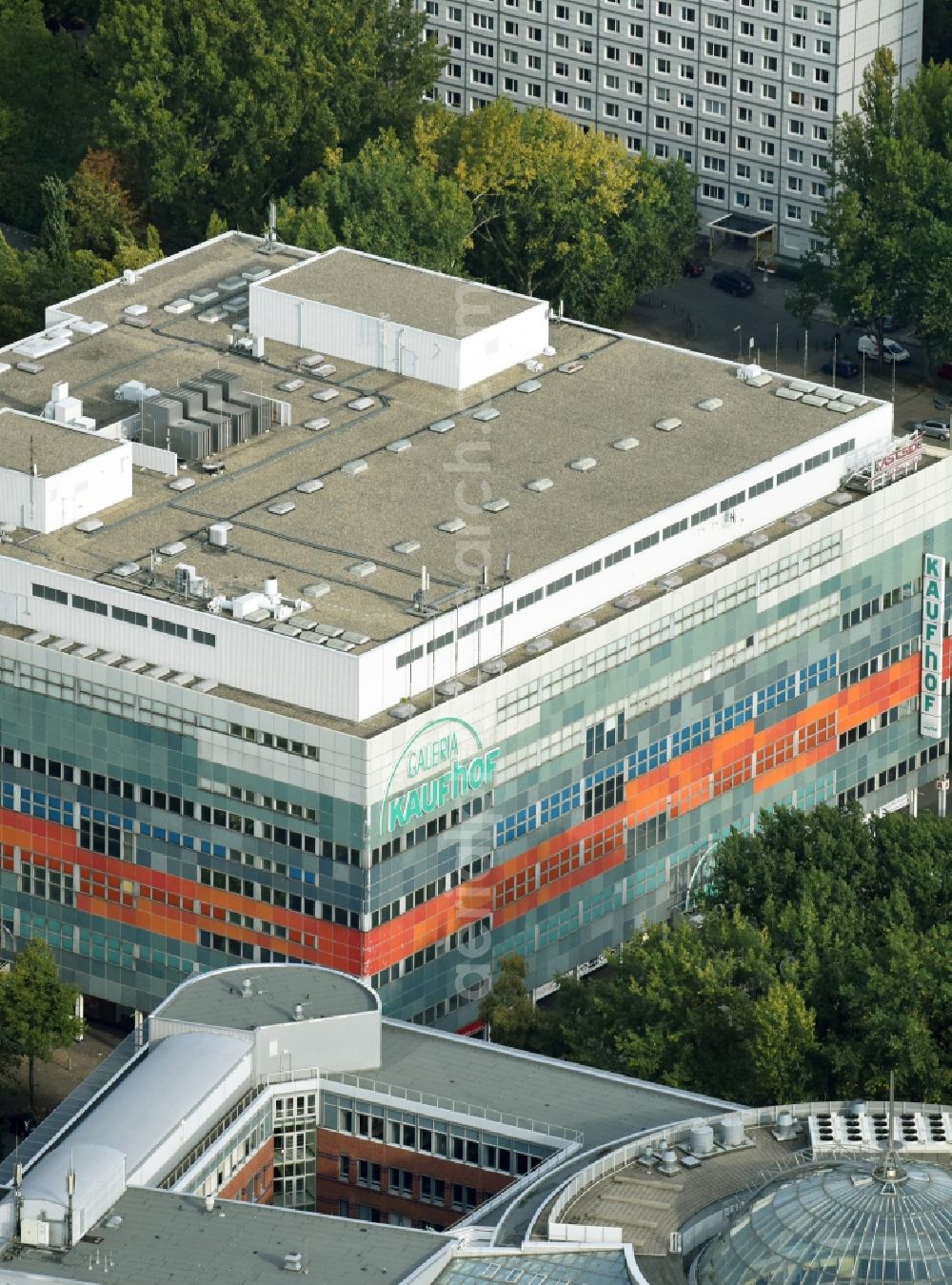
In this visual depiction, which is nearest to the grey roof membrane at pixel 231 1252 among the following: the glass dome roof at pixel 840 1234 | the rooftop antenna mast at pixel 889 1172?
the glass dome roof at pixel 840 1234

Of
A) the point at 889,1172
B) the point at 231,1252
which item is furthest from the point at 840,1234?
the point at 231,1252

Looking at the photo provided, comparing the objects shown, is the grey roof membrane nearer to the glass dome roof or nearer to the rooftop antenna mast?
the glass dome roof

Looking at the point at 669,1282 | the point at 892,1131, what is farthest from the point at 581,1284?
the point at 892,1131

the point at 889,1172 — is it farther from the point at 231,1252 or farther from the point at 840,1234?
the point at 231,1252

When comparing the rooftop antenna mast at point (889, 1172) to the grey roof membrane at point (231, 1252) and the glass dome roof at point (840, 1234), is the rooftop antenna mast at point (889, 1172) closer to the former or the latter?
the glass dome roof at point (840, 1234)

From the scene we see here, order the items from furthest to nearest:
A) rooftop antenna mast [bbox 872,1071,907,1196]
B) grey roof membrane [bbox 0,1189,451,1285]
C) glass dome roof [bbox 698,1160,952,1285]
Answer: grey roof membrane [bbox 0,1189,451,1285] → rooftop antenna mast [bbox 872,1071,907,1196] → glass dome roof [bbox 698,1160,952,1285]

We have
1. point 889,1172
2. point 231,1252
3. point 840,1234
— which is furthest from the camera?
point 231,1252

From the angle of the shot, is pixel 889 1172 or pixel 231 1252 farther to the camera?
pixel 231 1252

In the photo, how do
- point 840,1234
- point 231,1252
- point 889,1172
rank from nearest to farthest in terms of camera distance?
point 840,1234, point 889,1172, point 231,1252

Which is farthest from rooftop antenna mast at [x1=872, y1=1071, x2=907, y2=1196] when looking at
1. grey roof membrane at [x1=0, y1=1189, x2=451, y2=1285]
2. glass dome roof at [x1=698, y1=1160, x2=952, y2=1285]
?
grey roof membrane at [x1=0, y1=1189, x2=451, y2=1285]

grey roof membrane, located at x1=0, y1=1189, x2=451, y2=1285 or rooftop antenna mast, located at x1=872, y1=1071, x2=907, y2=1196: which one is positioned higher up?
rooftop antenna mast, located at x1=872, y1=1071, x2=907, y2=1196
